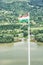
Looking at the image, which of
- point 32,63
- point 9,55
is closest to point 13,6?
point 9,55

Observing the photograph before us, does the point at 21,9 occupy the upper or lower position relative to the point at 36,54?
upper

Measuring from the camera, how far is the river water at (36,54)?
520cm

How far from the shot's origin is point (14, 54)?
5.81 metres

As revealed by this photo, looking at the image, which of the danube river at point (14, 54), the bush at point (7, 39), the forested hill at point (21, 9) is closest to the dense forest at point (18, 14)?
the forested hill at point (21, 9)

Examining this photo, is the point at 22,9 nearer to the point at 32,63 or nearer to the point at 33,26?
the point at 33,26

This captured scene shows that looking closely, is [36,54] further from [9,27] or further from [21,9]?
[21,9]

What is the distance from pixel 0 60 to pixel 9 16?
1.84 metres

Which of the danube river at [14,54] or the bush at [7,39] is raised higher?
the bush at [7,39]

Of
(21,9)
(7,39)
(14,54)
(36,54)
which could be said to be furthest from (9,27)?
(36,54)

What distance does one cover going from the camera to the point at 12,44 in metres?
6.14

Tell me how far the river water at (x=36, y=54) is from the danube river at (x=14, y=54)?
0.17m

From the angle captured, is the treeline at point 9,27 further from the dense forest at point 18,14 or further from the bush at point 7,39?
the bush at point 7,39

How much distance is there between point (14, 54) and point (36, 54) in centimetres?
54

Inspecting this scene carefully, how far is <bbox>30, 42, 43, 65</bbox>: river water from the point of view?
520 centimetres
